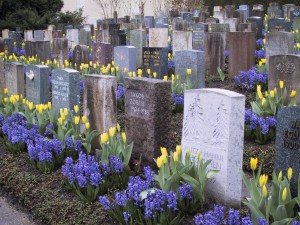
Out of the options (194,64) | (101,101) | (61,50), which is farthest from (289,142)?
(61,50)

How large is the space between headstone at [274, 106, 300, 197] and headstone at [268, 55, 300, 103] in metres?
3.09

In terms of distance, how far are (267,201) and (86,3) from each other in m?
31.0

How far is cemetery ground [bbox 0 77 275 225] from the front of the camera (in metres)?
5.17

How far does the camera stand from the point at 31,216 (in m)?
5.80

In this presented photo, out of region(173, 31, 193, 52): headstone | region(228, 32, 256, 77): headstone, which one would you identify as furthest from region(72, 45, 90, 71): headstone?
region(228, 32, 256, 77): headstone

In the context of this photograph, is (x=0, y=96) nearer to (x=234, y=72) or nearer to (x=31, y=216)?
(x=31, y=216)

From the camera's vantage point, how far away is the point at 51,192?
5805mm

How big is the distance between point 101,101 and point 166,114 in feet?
3.73

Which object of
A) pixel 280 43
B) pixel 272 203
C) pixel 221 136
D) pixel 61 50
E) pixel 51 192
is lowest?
pixel 51 192

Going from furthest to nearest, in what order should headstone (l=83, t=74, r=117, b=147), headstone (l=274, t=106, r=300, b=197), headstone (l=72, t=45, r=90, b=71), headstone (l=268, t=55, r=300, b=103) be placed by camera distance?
headstone (l=72, t=45, r=90, b=71) < headstone (l=268, t=55, r=300, b=103) < headstone (l=83, t=74, r=117, b=147) < headstone (l=274, t=106, r=300, b=197)

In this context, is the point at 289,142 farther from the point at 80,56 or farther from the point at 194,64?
→ the point at 80,56

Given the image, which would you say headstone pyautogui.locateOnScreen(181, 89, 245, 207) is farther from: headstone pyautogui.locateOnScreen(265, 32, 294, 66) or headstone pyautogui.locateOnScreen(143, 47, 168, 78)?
headstone pyautogui.locateOnScreen(143, 47, 168, 78)

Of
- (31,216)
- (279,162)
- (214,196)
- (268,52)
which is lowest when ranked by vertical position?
(31,216)

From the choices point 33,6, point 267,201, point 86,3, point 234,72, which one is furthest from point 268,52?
point 86,3
